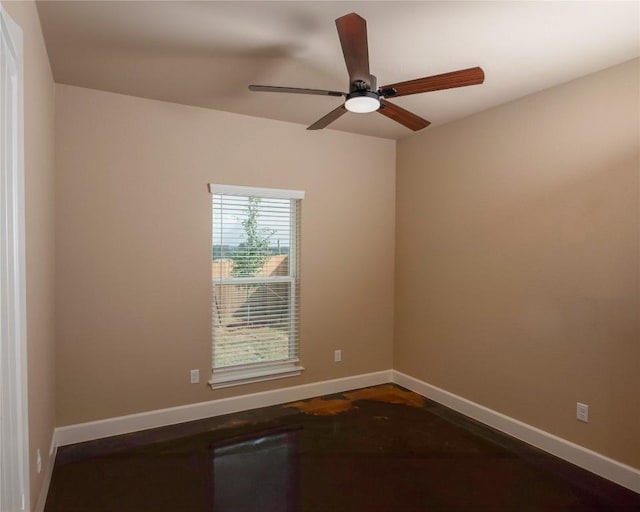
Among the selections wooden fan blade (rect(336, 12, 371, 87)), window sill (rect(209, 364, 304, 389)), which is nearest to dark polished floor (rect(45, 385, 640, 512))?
window sill (rect(209, 364, 304, 389))

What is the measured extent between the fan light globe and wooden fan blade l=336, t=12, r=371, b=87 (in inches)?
2.4

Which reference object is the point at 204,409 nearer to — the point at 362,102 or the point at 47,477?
the point at 47,477

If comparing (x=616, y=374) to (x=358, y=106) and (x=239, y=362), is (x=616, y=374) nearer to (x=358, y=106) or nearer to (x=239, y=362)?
(x=358, y=106)

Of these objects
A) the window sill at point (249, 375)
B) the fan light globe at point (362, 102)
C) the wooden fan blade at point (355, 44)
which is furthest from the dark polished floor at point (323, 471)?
the wooden fan blade at point (355, 44)

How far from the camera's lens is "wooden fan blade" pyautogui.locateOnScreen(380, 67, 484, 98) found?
2.08 meters

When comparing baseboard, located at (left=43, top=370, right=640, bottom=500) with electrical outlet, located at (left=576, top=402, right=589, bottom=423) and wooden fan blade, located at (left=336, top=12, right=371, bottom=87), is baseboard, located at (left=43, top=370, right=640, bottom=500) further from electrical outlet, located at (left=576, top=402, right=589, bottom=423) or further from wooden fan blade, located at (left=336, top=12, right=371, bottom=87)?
wooden fan blade, located at (left=336, top=12, right=371, bottom=87)

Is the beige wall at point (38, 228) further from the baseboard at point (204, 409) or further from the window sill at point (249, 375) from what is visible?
the window sill at point (249, 375)

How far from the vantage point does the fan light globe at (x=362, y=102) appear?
85.0 inches

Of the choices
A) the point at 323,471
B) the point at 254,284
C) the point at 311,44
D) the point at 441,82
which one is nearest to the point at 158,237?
the point at 254,284

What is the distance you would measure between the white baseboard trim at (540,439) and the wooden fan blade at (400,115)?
2.43m

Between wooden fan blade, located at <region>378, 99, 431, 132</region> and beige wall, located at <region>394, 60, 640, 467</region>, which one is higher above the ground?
wooden fan blade, located at <region>378, 99, 431, 132</region>

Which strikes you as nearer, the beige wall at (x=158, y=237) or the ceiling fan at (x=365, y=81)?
the ceiling fan at (x=365, y=81)

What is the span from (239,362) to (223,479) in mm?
1259

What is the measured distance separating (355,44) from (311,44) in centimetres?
66
